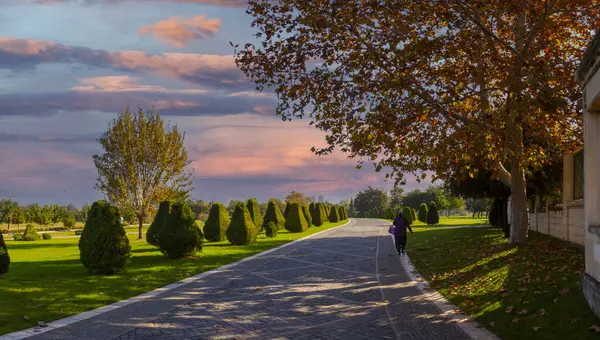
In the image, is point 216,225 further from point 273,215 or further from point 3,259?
point 3,259

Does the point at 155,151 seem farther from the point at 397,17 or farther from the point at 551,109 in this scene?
the point at 551,109

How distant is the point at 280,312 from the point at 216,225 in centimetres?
2071

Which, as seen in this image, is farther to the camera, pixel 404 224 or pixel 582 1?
pixel 404 224

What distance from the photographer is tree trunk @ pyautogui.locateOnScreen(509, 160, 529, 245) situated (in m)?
18.0

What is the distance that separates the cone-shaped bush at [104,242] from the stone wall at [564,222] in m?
13.8

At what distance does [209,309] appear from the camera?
31.7ft

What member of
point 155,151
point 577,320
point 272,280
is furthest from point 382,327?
point 155,151

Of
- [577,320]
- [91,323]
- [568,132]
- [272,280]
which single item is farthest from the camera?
[568,132]

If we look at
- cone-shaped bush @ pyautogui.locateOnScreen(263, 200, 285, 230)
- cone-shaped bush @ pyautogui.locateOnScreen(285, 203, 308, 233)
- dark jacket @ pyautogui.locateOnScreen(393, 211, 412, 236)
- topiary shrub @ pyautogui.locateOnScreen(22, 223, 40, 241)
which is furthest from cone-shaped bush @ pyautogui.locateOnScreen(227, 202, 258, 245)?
topiary shrub @ pyautogui.locateOnScreen(22, 223, 40, 241)

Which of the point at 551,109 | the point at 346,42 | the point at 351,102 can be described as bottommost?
the point at 551,109

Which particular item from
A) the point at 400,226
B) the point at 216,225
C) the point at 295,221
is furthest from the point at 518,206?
the point at 295,221

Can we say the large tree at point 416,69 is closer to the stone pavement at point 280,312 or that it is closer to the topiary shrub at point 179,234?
the stone pavement at point 280,312

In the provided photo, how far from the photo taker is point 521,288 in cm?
1065

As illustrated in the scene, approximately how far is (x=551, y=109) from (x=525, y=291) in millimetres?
4519
